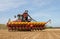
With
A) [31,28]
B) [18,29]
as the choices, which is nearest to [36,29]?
[31,28]

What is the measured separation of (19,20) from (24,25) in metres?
2.79

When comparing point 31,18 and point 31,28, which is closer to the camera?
point 31,28

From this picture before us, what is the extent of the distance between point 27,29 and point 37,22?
10.6 ft

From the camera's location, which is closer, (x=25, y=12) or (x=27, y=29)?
(x=27, y=29)

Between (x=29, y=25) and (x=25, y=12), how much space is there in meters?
5.28

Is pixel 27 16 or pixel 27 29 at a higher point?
pixel 27 16

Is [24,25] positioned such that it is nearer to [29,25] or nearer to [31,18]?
[29,25]

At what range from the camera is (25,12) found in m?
49.0

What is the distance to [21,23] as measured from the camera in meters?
45.9

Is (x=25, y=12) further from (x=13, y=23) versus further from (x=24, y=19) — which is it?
(x=13, y=23)

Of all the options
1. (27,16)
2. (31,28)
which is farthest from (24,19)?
(31,28)

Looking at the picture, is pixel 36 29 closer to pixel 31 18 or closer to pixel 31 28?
pixel 31 28

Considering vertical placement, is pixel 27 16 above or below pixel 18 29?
above

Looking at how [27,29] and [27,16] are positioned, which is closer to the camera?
[27,29]
